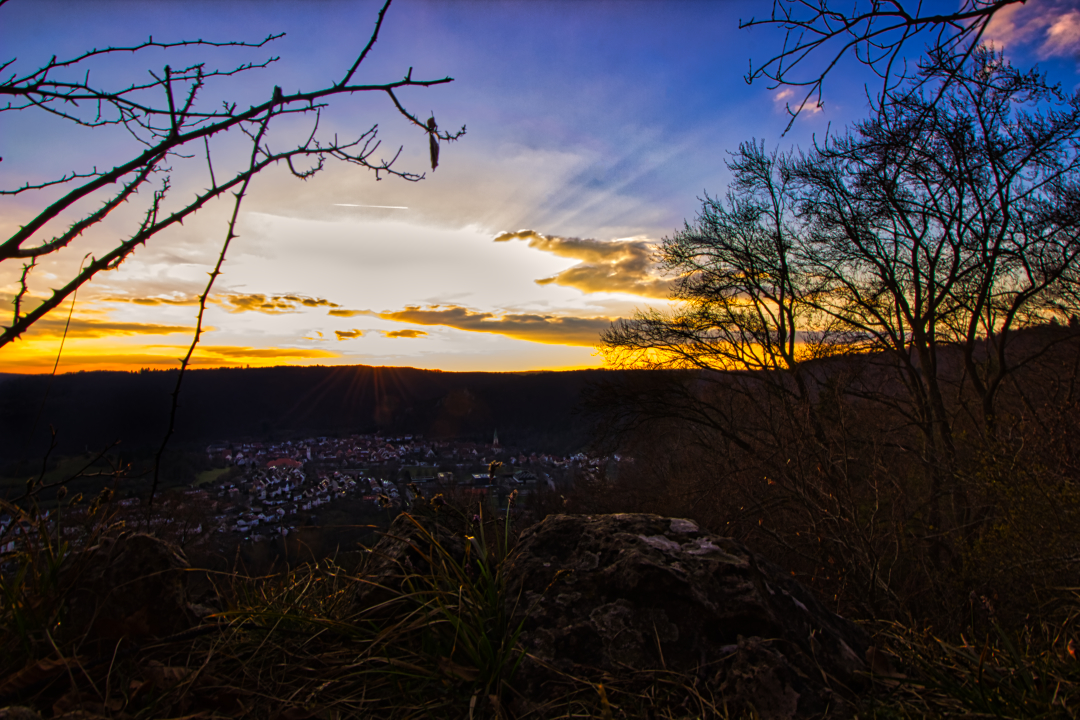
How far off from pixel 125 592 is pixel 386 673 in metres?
0.98

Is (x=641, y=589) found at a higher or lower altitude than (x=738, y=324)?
lower

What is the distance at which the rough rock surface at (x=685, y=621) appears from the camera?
1.52 metres

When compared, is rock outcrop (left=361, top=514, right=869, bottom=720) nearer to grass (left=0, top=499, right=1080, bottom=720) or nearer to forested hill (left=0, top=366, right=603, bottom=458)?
grass (left=0, top=499, right=1080, bottom=720)

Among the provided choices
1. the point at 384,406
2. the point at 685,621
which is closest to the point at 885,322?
the point at 685,621

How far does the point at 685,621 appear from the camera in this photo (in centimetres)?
172

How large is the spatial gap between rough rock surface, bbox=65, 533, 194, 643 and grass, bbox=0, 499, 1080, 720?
0.16 ft

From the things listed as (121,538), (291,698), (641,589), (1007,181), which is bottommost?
(291,698)

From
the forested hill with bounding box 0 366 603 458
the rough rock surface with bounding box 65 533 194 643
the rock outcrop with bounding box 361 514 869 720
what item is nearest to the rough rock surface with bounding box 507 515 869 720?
the rock outcrop with bounding box 361 514 869 720

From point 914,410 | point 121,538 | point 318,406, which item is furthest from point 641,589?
point 318,406

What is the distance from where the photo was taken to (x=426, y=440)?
27375 mm

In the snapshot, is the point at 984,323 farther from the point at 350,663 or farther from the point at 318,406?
the point at 318,406

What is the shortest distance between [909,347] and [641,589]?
54.2ft

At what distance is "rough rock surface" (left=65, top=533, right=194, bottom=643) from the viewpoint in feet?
5.52

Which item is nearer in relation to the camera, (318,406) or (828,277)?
(828,277)
